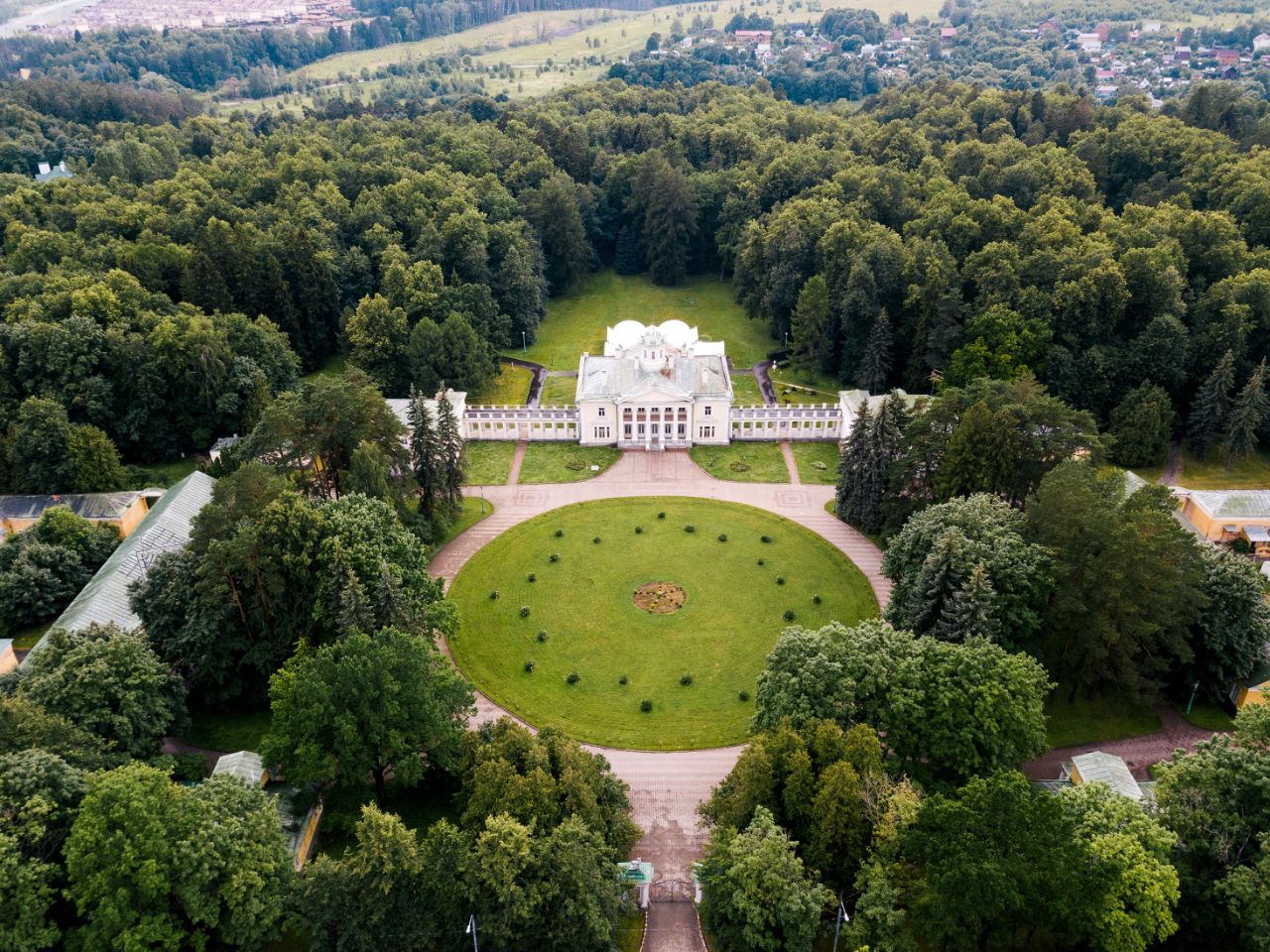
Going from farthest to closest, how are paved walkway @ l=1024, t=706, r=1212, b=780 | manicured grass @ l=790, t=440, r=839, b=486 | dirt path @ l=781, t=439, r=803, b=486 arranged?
manicured grass @ l=790, t=440, r=839, b=486 < dirt path @ l=781, t=439, r=803, b=486 < paved walkway @ l=1024, t=706, r=1212, b=780

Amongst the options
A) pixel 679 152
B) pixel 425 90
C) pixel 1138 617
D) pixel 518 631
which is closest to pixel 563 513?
pixel 518 631

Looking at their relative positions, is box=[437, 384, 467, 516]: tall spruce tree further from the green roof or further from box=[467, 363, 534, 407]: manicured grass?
box=[467, 363, 534, 407]: manicured grass

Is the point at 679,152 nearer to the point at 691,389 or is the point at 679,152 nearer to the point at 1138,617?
the point at 691,389

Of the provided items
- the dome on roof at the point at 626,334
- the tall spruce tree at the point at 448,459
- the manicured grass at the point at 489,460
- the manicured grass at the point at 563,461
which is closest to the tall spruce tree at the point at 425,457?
the tall spruce tree at the point at 448,459

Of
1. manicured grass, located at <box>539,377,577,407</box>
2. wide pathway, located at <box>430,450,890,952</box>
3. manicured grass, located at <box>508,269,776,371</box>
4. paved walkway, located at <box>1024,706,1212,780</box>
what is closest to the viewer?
wide pathway, located at <box>430,450,890,952</box>

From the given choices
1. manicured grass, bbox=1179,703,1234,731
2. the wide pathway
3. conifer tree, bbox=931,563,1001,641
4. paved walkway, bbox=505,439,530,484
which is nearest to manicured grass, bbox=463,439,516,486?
paved walkway, bbox=505,439,530,484

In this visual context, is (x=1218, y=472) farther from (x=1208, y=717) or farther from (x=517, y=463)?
(x=517, y=463)

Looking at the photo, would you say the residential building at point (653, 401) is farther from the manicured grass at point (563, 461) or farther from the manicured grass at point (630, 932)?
the manicured grass at point (630, 932)
